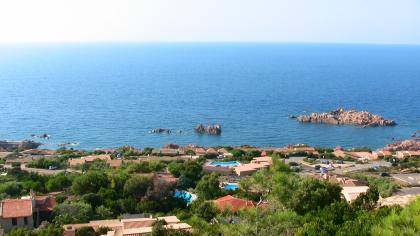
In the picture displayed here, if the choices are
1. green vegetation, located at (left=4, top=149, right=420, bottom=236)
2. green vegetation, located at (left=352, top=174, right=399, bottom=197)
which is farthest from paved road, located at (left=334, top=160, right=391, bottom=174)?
green vegetation, located at (left=4, top=149, right=420, bottom=236)

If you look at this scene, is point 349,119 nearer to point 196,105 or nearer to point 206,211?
point 196,105

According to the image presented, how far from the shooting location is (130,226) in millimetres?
15164

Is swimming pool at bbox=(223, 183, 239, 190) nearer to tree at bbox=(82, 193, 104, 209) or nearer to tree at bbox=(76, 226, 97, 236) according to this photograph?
tree at bbox=(82, 193, 104, 209)

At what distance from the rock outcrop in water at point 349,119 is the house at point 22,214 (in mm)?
41230

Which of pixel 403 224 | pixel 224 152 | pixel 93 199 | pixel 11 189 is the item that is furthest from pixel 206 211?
pixel 224 152

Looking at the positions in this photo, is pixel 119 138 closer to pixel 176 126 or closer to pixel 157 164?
pixel 176 126

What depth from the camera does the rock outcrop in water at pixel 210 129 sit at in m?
50.1

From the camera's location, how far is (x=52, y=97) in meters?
77.9

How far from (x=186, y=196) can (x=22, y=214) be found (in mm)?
6987

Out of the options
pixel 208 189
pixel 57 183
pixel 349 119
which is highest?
pixel 208 189

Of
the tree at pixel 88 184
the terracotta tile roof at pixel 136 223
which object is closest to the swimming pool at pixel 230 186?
the tree at pixel 88 184

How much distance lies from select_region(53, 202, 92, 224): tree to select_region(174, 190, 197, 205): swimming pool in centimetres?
419

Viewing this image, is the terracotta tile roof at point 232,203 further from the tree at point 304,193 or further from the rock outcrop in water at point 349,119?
the rock outcrop in water at point 349,119

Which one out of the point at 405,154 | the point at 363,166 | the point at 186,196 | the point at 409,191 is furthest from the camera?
the point at 405,154
